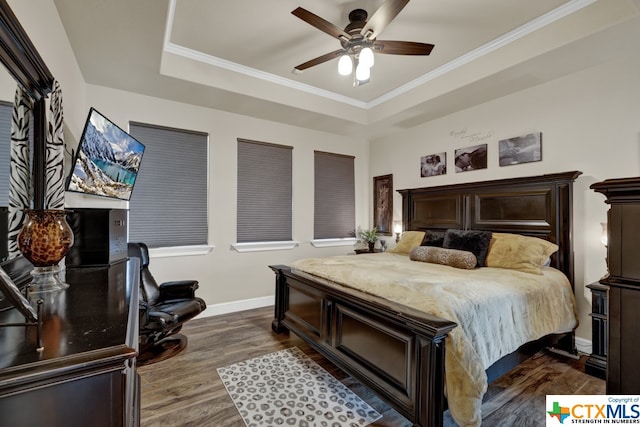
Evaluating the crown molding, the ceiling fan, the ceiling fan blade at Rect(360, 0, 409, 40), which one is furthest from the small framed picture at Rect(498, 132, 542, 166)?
the ceiling fan blade at Rect(360, 0, 409, 40)

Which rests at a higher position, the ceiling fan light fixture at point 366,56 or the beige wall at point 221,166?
the ceiling fan light fixture at point 366,56

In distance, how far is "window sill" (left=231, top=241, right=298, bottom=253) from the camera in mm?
4141

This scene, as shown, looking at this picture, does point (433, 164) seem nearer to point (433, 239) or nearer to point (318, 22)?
point (433, 239)

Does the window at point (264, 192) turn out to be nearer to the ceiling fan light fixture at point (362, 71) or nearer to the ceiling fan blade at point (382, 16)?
the ceiling fan light fixture at point (362, 71)

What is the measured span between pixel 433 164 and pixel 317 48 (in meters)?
2.31

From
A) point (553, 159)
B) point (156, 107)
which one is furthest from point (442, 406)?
point (156, 107)

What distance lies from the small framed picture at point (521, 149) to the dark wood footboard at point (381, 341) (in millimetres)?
2558

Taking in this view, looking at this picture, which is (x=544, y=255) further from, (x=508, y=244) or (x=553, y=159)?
(x=553, y=159)

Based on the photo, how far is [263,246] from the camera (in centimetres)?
433

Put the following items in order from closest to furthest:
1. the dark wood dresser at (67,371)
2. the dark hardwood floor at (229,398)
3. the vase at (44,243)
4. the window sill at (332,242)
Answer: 1. the dark wood dresser at (67,371)
2. the vase at (44,243)
3. the dark hardwood floor at (229,398)
4. the window sill at (332,242)

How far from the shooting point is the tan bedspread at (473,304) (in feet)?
5.38

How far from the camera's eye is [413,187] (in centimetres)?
466

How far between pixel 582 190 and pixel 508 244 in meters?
0.85

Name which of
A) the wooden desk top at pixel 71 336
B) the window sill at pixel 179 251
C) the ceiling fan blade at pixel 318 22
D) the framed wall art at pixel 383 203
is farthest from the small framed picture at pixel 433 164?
the wooden desk top at pixel 71 336
